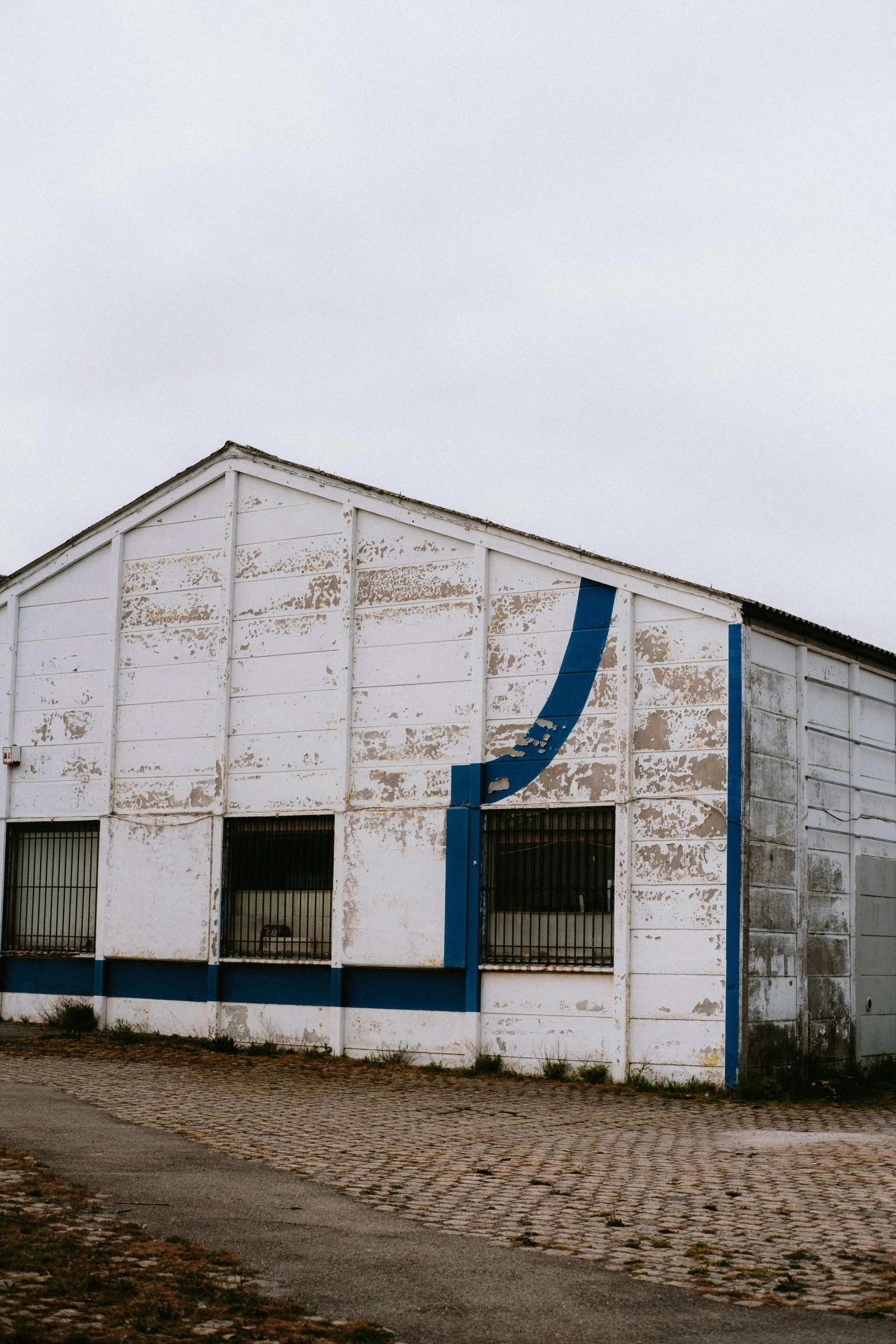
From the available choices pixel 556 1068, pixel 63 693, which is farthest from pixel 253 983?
pixel 63 693

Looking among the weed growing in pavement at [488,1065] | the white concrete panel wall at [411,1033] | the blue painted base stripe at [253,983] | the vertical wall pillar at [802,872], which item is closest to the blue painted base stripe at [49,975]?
the blue painted base stripe at [253,983]

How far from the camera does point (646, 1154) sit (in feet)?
31.3

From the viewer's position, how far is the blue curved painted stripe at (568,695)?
14.6 metres

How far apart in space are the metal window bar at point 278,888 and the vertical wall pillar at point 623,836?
3.44 m

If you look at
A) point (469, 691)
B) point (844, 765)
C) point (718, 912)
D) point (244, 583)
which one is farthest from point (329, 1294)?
point (244, 583)

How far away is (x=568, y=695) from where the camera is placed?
1476 centimetres

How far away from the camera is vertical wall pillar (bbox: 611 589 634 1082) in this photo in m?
13.9

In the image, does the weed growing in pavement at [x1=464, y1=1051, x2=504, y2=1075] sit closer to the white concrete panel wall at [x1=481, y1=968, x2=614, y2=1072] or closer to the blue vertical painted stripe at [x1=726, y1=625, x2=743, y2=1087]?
the white concrete panel wall at [x1=481, y1=968, x2=614, y2=1072]

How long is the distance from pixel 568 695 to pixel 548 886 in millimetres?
1920

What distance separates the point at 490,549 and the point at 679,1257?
9797 mm

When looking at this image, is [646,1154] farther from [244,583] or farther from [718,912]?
[244,583]

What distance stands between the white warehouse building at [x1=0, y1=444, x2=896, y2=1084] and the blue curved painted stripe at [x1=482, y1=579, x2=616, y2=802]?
29 mm

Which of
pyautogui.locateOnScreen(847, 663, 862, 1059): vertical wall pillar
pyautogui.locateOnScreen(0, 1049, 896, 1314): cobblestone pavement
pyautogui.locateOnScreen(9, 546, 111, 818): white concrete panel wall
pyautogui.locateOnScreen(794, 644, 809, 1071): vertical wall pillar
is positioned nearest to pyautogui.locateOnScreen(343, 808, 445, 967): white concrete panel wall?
pyautogui.locateOnScreen(0, 1049, 896, 1314): cobblestone pavement

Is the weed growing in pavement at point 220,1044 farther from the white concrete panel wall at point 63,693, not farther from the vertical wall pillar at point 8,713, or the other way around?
the vertical wall pillar at point 8,713
